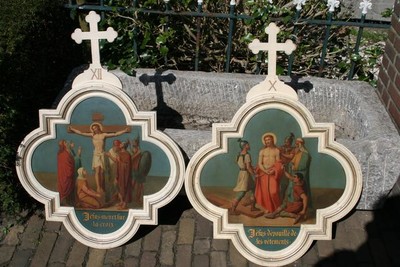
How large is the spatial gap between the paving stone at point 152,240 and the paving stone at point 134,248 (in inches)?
1.4

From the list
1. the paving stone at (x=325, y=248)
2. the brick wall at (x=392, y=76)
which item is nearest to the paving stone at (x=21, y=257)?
the paving stone at (x=325, y=248)

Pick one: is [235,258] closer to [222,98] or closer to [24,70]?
[222,98]

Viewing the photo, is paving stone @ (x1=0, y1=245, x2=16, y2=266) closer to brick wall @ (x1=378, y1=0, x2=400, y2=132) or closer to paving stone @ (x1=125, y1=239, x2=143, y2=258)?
paving stone @ (x1=125, y1=239, x2=143, y2=258)

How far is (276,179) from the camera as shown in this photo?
3.48m

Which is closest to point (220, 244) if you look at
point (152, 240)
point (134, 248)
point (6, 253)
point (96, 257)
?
point (152, 240)

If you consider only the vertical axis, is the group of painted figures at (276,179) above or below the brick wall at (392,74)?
below

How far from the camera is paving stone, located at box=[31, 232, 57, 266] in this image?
360cm

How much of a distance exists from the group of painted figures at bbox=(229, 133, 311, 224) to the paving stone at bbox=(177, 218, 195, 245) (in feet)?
1.42

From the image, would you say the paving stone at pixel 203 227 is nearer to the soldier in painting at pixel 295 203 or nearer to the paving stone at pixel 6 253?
the soldier in painting at pixel 295 203

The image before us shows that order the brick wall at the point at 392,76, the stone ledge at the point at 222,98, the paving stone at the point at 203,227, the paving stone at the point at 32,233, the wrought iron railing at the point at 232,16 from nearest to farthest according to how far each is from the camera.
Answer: the paving stone at the point at 32,233 → the paving stone at the point at 203,227 → the brick wall at the point at 392,76 → the stone ledge at the point at 222,98 → the wrought iron railing at the point at 232,16

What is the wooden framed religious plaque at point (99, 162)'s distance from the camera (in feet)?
11.5

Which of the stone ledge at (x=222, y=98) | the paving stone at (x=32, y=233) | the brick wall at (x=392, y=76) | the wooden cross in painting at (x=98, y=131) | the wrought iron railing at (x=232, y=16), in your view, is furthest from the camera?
the wrought iron railing at (x=232, y=16)

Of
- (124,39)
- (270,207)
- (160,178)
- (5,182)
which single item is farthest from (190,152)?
(124,39)

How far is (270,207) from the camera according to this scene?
11.6 ft
